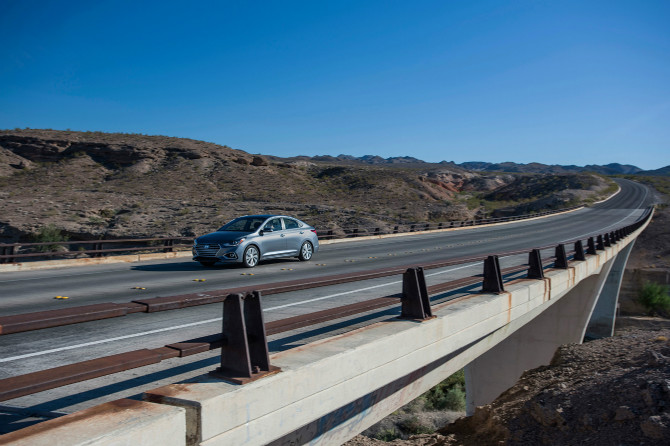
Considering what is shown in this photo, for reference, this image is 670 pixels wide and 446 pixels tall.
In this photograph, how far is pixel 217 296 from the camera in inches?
162

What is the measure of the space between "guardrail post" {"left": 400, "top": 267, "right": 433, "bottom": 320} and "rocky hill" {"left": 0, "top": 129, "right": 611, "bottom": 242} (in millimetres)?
31244

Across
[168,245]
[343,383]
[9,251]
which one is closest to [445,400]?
[168,245]

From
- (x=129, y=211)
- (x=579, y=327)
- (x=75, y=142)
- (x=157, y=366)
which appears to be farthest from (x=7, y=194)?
(x=157, y=366)

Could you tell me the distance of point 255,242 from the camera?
16.8 m

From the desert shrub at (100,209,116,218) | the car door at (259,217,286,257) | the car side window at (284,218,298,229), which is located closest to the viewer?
the car door at (259,217,286,257)

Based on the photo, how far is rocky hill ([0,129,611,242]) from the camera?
126 feet

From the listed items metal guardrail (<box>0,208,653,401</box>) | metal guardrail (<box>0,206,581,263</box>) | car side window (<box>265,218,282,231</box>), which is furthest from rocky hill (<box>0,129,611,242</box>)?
metal guardrail (<box>0,208,653,401</box>)

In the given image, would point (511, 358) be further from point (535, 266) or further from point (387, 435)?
point (535, 266)

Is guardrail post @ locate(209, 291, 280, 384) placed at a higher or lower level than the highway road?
higher

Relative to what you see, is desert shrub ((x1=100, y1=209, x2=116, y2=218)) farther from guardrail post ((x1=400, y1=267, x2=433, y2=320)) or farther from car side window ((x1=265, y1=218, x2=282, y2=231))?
guardrail post ((x1=400, y1=267, x2=433, y2=320))

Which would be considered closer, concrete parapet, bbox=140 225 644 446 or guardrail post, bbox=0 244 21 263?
concrete parapet, bbox=140 225 644 446

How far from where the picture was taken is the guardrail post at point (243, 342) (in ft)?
12.9

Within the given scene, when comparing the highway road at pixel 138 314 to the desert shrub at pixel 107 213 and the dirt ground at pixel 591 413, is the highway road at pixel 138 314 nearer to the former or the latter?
the dirt ground at pixel 591 413

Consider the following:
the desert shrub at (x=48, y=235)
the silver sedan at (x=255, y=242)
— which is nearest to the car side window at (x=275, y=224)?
the silver sedan at (x=255, y=242)
